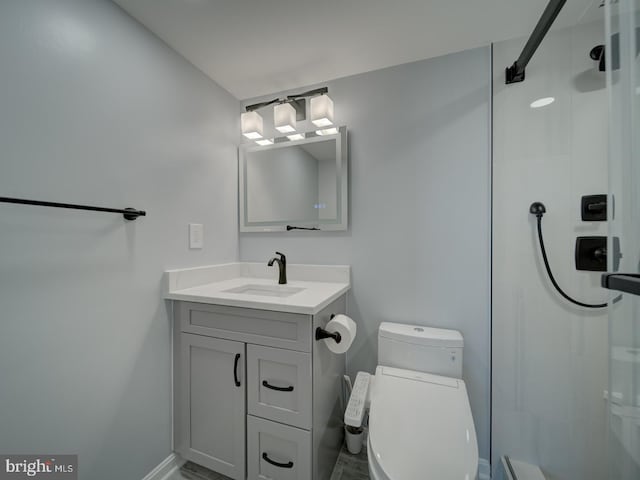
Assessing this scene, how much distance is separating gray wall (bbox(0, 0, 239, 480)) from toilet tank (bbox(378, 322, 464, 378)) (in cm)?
114

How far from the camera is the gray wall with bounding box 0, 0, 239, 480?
0.78 m

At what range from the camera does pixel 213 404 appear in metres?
1.17

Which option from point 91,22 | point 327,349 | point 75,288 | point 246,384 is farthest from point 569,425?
point 91,22

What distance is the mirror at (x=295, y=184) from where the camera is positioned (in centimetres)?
150

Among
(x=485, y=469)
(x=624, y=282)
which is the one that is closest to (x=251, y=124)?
(x=624, y=282)

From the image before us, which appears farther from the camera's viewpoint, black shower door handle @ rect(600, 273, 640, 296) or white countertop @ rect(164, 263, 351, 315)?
white countertop @ rect(164, 263, 351, 315)

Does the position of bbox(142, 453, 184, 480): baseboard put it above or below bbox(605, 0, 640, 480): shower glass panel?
below

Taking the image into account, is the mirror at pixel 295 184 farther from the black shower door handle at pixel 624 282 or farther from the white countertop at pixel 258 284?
the black shower door handle at pixel 624 282

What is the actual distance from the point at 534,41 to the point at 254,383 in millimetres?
1828

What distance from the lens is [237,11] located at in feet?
3.53

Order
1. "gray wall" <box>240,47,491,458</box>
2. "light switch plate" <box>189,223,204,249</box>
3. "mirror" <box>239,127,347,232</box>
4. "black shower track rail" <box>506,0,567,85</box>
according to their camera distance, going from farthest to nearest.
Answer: "mirror" <box>239,127,347,232</box> < "light switch plate" <box>189,223,204,249</box> < "gray wall" <box>240,47,491,458</box> < "black shower track rail" <box>506,0,567,85</box>

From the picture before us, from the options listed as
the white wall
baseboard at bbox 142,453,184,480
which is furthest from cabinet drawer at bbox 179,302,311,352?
the white wall

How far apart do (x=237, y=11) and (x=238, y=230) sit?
3.89ft

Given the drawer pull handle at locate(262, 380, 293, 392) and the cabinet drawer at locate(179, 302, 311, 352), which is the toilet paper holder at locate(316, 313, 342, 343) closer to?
the cabinet drawer at locate(179, 302, 311, 352)
